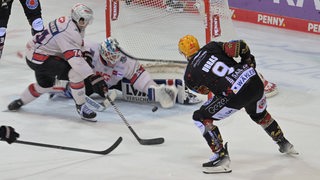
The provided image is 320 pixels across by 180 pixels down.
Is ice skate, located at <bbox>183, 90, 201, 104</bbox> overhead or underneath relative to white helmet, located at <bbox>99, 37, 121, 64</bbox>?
underneath

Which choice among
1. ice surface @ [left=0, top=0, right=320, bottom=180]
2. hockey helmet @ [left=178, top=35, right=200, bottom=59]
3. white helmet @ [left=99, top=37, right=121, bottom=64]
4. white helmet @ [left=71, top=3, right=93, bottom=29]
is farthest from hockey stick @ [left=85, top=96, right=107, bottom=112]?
hockey helmet @ [left=178, top=35, right=200, bottom=59]

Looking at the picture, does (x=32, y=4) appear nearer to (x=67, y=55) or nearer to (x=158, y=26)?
(x=158, y=26)

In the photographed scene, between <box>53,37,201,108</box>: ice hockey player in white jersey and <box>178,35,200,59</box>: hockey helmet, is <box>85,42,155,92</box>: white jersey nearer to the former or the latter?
<box>53,37,201,108</box>: ice hockey player in white jersey

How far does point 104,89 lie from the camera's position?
5.24 m

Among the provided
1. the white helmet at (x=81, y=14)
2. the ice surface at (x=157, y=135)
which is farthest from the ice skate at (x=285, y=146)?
the white helmet at (x=81, y=14)

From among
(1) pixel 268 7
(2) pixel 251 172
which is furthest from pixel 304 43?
(2) pixel 251 172

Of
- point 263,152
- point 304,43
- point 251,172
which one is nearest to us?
point 251,172

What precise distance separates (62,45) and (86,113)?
0.51m

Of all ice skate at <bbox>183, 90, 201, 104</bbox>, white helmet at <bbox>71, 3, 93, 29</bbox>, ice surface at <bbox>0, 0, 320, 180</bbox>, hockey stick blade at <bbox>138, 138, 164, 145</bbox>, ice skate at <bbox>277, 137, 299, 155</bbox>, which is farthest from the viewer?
ice skate at <bbox>183, 90, 201, 104</bbox>

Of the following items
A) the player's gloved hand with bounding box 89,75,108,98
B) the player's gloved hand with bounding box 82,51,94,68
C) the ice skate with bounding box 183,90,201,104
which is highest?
the player's gloved hand with bounding box 82,51,94,68

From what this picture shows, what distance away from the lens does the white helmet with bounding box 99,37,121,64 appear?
546 cm

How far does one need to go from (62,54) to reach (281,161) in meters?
1.84

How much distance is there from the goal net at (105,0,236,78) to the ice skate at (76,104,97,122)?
3.15ft

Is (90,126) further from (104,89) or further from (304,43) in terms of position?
(304,43)
